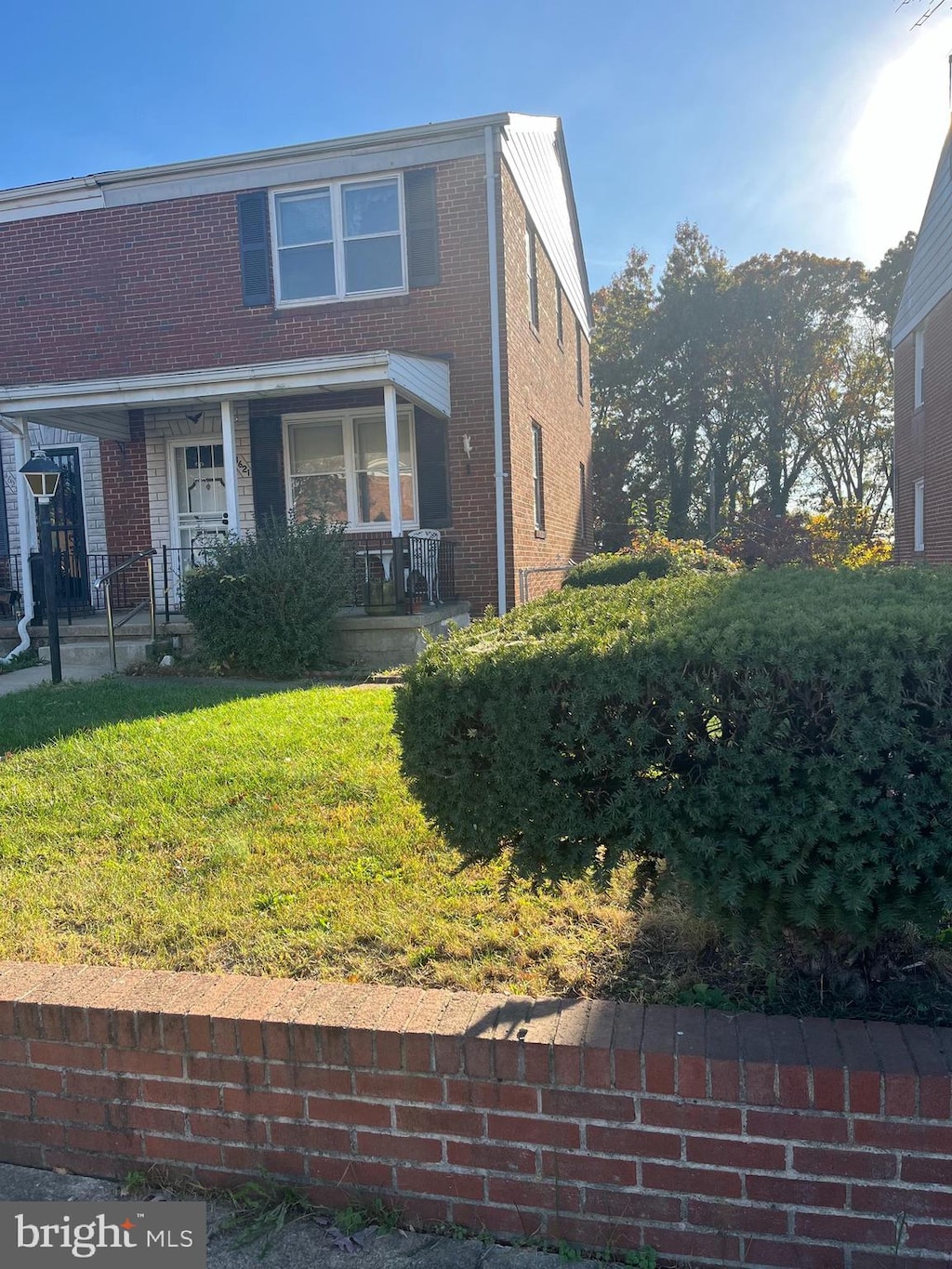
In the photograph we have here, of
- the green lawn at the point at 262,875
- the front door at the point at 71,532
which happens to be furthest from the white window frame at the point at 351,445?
the green lawn at the point at 262,875

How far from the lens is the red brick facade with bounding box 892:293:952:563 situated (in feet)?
59.4

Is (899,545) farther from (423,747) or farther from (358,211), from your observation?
(423,747)

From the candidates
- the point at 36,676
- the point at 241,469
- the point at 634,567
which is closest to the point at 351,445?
the point at 241,469

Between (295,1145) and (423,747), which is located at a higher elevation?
(423,747)

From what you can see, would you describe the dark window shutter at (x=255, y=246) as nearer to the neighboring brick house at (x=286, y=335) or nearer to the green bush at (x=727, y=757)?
the neighboring brick house at (x=286, y=335)

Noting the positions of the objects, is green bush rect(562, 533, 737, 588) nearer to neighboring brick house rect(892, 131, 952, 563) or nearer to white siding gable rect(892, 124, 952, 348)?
neighboring brick house rect(892, 131, 952, 563)

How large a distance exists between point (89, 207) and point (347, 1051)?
1396 centimetres

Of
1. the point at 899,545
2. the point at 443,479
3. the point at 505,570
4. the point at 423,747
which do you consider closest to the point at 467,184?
the point at 443,479

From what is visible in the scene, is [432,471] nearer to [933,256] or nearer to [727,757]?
[727,757]

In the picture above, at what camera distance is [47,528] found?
29.9 feet

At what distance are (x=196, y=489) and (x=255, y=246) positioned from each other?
342 cm

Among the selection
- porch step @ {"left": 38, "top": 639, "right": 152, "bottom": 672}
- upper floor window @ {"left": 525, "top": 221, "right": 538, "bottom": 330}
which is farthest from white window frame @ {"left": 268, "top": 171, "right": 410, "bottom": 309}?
porch step @ {"left": 38, "top": 639, "right": 152, "bottom": 672}

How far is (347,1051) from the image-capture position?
228cm

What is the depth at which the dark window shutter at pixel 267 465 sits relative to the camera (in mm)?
12508
